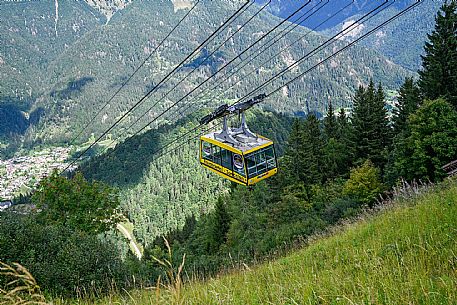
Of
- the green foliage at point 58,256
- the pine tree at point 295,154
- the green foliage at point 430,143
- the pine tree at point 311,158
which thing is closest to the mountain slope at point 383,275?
Answer: the green foliage at point 58,256

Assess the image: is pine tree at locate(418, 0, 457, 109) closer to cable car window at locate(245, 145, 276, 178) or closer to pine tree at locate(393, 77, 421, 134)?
pine tree at locate(393, 77, 421, 134)

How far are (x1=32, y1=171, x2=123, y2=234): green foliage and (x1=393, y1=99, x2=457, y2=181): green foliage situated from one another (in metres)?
21.3

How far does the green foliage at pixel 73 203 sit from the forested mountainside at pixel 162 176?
9851 cm

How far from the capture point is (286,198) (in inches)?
1382

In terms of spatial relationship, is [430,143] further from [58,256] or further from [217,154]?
[58,256]

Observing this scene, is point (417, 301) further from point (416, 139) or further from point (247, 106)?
point (416, 139)

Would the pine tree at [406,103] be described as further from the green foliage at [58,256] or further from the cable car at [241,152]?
the green foliage at [58,256]

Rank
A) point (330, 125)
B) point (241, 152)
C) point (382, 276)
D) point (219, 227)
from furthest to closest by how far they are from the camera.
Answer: point (330, 125)
point (219, 227)
point (241, 152)
point (382, 276)

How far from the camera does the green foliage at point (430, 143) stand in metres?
24.3

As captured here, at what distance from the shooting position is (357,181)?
2912cm

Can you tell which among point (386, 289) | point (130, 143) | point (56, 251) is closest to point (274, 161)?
point (56, 251)

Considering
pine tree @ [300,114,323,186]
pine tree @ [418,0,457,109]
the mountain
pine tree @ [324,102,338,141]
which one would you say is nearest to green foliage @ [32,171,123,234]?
the mountain

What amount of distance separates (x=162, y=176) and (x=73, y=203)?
140495 millimetres

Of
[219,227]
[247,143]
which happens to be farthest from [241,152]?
[219,227]
